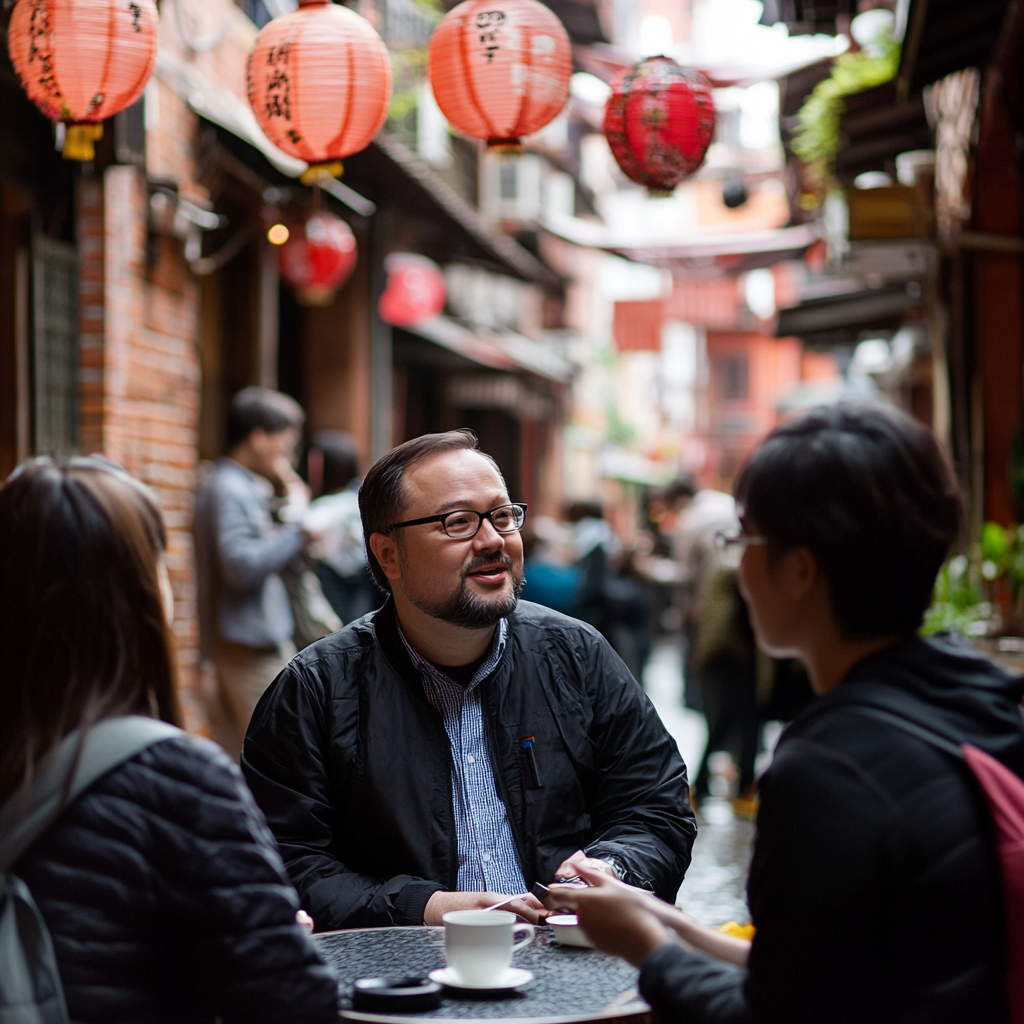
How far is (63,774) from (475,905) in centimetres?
125

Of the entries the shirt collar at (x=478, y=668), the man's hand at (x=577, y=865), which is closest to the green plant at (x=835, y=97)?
the shirt collar at (x=478, y=668)

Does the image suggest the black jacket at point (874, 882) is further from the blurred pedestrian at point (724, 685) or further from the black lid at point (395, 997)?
the blurred pedestrian at point (724, 685)

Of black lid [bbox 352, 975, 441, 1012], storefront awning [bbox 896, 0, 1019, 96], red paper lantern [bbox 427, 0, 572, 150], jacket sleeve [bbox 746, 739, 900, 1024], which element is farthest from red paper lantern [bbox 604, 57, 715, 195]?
jacket sleeve [bbox 746, 739, 900, 1024]

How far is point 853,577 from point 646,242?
18787 millimetres

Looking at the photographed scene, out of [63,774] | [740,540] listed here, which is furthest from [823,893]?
[63,774]

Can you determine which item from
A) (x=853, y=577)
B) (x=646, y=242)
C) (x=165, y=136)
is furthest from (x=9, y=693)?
(x=646, y=242)

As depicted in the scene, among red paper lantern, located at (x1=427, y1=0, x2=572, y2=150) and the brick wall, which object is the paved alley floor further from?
the brick wall

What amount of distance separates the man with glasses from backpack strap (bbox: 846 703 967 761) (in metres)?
1.19

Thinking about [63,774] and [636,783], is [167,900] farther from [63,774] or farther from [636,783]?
[636,783]

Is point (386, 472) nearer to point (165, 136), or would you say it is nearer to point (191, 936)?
point (191, 936)

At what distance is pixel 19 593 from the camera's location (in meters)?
2.00

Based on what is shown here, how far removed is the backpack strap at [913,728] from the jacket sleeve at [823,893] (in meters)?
0.09

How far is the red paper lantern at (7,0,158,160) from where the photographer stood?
4633 millimetres

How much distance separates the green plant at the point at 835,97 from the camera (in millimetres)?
9938
